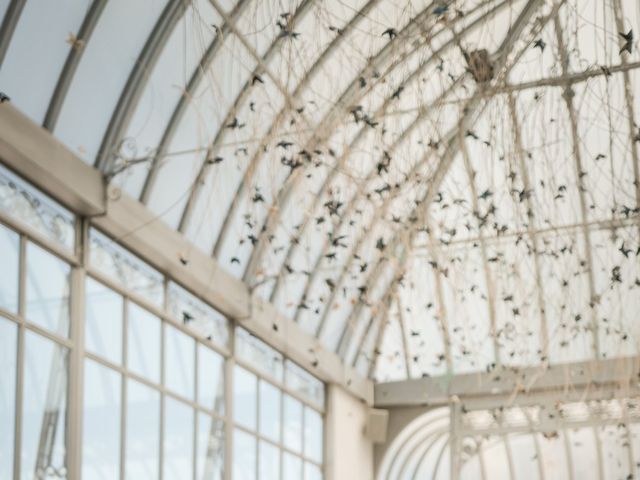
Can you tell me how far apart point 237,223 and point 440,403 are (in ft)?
16.3

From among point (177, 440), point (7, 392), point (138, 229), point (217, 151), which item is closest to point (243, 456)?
point (177, 440)

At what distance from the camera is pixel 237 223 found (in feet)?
37.5

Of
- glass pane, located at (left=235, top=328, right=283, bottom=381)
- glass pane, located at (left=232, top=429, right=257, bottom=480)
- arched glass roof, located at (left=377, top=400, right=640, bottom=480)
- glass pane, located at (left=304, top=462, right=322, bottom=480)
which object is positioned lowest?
glass pane, located at (left=232, top=429, right=257, bottom=480)

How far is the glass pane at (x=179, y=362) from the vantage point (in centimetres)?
1062

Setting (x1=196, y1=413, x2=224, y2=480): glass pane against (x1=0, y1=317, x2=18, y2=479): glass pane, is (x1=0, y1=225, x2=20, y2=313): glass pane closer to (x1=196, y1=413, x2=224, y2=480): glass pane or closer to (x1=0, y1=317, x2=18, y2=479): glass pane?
(x1=0, y1=317, x2=18, y2=479): glass pane

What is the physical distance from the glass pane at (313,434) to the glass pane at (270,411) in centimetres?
83

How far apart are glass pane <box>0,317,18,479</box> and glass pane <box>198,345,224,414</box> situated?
311 centimetres

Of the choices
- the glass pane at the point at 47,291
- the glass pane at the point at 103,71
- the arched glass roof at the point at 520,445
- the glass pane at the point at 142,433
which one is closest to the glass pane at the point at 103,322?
the glass pane at the point at 47,291

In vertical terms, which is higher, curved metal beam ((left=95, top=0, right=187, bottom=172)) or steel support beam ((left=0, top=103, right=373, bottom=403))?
curved metal beam ((left=95, top=0, right=187, bottom=172))

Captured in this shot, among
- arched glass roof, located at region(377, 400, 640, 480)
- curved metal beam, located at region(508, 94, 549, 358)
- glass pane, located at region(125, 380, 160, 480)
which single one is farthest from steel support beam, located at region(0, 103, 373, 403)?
arched glass roof, located at region(377, 400, 640, 480)

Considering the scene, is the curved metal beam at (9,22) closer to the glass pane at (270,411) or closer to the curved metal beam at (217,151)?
the curved metal beam at (217,151)

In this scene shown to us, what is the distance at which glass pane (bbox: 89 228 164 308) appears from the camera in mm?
9555

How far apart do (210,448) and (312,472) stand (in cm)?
278

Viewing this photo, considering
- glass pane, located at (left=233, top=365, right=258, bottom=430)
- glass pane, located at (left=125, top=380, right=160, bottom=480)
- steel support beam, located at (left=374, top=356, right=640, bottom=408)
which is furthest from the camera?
steel support beam, located at (left=374, top=356, right=640, bottom=408)
